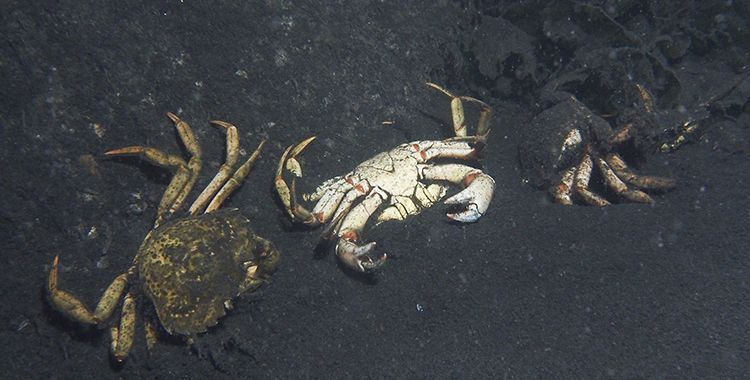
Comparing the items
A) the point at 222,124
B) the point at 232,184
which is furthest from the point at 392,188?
the point at 222,124

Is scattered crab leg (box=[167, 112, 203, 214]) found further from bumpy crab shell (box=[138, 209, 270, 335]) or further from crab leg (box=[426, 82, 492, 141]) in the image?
crab leg (box=[426, 82, 492, 141])

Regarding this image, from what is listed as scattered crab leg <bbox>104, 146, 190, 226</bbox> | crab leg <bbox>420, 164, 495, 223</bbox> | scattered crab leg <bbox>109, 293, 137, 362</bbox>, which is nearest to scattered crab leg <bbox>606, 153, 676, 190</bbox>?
crab leg <bbox>420, 164, 495, 223</bbox>

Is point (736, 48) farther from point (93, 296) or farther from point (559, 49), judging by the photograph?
point (93, 296)

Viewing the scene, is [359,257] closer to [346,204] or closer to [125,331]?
[346,204]

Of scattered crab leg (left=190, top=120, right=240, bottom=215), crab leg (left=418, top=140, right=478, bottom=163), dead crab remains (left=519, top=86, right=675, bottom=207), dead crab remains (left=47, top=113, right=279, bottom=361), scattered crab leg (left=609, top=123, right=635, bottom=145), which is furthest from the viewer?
crab leg (left=418, top=140, right=478, bottom=163)

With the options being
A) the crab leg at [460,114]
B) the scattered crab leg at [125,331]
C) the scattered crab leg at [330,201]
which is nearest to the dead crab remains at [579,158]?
the crab leg at [460,114]

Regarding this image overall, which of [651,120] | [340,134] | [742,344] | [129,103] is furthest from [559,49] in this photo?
[129,103]

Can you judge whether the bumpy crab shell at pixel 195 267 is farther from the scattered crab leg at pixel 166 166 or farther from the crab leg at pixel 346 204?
the crab leg at pixel 346 204
